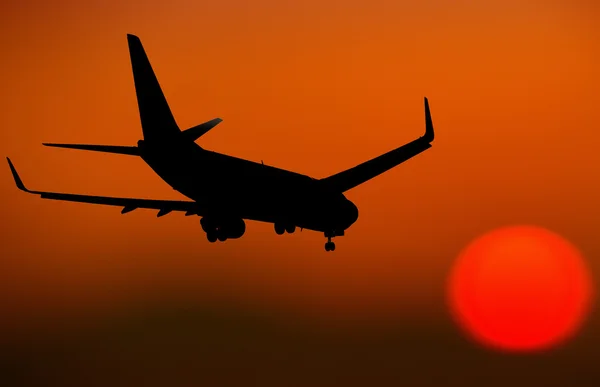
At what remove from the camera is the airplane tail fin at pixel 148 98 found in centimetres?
7100

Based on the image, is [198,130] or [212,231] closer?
[212,231]

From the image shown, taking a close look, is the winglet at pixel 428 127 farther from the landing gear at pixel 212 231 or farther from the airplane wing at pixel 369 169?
the landing gear at pixel 212 231

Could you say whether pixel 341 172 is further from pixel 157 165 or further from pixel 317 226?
pixel 157 165

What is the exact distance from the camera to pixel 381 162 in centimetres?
6856

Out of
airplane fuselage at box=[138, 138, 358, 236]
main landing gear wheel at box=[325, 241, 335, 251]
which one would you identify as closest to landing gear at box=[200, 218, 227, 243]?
airplane fuselage at box=[138, 138, 358, 236]

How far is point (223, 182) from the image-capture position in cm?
6825

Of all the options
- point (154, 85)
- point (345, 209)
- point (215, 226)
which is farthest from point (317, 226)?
point (154, 85)

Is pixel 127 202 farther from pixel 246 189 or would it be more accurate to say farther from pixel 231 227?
pixel 246 189

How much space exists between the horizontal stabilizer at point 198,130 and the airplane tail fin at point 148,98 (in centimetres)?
343

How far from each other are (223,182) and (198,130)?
449 cm

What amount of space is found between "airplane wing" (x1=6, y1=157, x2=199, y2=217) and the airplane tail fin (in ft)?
30.0

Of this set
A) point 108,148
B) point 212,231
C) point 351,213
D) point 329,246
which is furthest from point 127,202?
point 351,213

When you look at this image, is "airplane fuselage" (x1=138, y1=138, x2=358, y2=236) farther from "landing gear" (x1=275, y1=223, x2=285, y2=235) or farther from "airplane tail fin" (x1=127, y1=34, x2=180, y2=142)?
"airplane tail fin" (x1=127, y1=34, x2=180, y2=142)

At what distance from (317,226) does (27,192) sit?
20.3 metres
